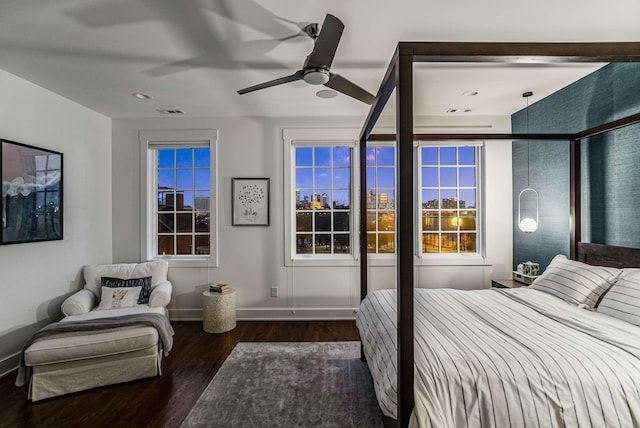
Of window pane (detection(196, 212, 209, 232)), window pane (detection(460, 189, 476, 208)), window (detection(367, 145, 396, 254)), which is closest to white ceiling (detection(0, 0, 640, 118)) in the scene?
window (detection(367, 145, 396, 254))

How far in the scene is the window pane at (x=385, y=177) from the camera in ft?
14.2

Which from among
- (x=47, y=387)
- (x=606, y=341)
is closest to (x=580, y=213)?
(x=606, y=341)

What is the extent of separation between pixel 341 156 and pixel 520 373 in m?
3.26

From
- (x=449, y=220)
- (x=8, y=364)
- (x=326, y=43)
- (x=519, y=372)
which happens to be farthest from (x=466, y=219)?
(x=8, y=364)

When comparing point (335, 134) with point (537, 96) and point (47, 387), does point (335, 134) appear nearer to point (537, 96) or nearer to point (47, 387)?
point (537, 96)

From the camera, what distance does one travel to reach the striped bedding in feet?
4.39

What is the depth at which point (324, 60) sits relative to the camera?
6.51 feet

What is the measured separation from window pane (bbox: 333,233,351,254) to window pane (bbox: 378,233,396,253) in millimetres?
442

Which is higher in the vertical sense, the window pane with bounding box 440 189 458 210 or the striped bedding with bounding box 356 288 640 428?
A: the window pane with bounding box 440 189 458 210

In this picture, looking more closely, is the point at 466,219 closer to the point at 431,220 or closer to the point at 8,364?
the point at 431,220

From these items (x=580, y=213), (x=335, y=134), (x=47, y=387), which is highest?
(x=335, y=134)

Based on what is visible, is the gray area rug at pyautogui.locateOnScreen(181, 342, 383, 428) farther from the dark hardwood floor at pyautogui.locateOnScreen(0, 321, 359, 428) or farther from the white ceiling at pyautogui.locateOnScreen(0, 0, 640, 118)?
the white ceiling at pyautogui.locateOnScreen(0, 0, 640, 118)

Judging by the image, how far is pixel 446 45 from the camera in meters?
1.39

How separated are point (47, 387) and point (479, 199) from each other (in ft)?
15.9
